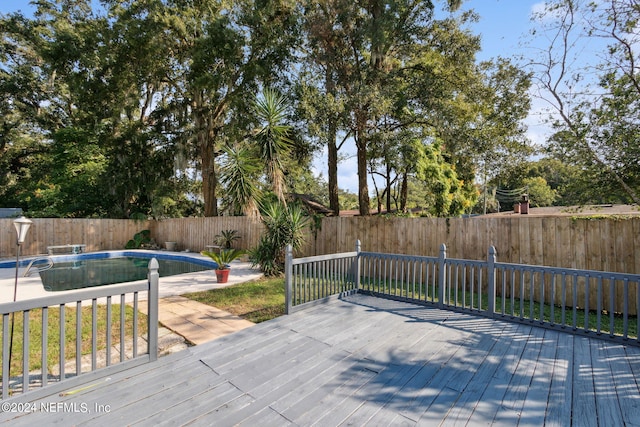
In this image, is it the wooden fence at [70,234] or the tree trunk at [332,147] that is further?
the wooden fence at [70,234]

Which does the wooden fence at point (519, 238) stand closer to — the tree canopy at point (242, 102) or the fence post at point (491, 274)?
the tree canopy at point (242, 102)

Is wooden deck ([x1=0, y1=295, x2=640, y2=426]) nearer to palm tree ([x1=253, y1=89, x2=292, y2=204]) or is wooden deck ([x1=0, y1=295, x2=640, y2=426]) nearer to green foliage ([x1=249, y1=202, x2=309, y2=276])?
green foliage ([x1=249, y1=202, x2=309, y2=276])

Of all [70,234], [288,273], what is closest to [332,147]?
[288,273]

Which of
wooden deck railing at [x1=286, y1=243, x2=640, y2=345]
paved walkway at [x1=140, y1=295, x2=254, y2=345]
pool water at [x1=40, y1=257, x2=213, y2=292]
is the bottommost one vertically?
pool water at [x1=40, y1=257, x2=213, y2=292]

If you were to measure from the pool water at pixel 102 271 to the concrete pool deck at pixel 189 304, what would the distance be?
76 centimetres

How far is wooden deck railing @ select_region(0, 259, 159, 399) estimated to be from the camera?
197 cm

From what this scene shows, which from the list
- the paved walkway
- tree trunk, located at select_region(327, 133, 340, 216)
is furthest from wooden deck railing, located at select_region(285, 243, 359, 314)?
tree trunk, located at select_region(327, 133, 340, 216)

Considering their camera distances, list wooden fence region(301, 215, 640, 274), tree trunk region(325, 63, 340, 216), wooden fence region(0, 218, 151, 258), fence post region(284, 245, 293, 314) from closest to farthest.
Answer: fence post region(284, 245, 293, 314)
wooden fence region(301, 215, 640, 274)
tree trunk region(325, 63, 340, 216)
wooden fence region(0, 218, 151, 258)

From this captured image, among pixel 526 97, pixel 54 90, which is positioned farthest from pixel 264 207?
pixel 54 90

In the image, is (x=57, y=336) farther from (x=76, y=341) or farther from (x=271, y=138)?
(x=271, y=138)

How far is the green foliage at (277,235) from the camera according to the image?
7105 millimetres

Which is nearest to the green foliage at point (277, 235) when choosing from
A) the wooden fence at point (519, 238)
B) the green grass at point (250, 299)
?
the green grass at point (250, 299)

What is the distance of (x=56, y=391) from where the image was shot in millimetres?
2199

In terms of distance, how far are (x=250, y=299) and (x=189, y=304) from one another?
0.94m
